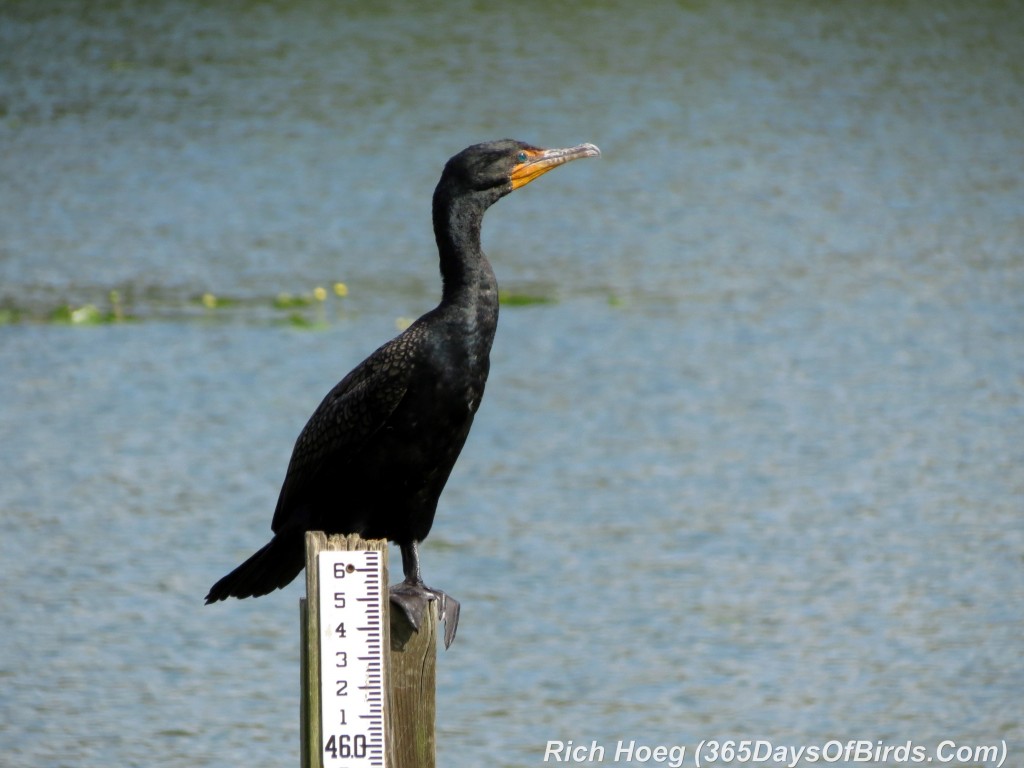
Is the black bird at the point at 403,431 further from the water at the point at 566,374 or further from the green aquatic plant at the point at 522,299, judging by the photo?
the green aquatic plant at the point at 522,299

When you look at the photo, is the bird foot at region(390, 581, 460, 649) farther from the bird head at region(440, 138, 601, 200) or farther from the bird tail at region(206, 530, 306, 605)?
the bird head at region(440, 138, 601, 200)

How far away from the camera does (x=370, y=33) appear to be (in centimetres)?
2269

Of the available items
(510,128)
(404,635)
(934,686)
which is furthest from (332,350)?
(404,635)

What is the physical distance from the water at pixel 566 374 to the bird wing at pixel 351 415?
212 cm

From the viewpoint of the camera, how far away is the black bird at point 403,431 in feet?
13.9

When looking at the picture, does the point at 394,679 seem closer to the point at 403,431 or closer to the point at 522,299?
the point at 403,431

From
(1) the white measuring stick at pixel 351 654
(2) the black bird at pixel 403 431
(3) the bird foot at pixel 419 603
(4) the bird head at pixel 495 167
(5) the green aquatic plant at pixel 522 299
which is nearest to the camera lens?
(1) the white measuring stick at pixel 351 654

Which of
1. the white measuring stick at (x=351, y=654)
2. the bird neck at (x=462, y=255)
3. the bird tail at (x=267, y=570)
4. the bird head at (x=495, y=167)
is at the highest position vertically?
the bird head at (x=495, y=167)

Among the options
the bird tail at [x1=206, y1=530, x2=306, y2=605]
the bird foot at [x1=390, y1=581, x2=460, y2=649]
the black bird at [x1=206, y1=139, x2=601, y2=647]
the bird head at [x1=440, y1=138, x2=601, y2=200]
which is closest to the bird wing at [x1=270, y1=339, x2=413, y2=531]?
the black bird at [x1=206, y1=139, x2=601, y2=647]

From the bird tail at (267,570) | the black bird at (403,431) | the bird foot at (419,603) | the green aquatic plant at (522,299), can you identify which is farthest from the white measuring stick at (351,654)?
the green aquatic plant at (522,299)

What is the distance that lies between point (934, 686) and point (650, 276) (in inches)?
274

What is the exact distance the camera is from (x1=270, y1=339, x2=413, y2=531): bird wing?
14.0 feet

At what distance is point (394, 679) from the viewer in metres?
3.58

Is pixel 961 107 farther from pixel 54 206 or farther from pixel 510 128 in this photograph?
pixel 54 206
